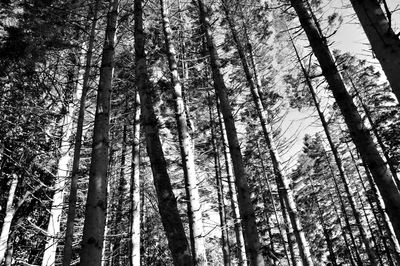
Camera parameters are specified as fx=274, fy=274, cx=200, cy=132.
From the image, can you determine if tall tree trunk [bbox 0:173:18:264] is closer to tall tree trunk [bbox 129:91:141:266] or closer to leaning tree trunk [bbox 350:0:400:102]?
tall tree trunk [bbox 129:91:141:266]

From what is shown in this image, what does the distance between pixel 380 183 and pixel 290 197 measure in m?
4.78

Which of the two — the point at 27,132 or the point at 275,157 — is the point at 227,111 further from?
the point at 27,132

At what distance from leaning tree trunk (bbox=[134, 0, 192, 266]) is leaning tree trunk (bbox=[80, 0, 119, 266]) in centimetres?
80

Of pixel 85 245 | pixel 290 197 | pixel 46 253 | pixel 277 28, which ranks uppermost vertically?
pixel 277 28

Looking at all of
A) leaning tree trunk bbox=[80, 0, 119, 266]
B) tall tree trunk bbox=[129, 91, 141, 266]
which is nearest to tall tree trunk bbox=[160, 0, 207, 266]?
leaning tree trunk bbox=[80, 0, 119, 266]

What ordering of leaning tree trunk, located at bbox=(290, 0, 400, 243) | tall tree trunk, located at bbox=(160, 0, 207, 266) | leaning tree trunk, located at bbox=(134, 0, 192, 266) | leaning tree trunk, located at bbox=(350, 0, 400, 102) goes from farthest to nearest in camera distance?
tall tree trunk, located at bbox=(160, 0, 207, 266)
leaning tree trunk, located at bbox=(134, 0, 192, 266)
leaning tree trunk, located at bbox=(290, 0, 400, 243)
leaning tree trunk, located at bbox=(350, 0, 400, 102)

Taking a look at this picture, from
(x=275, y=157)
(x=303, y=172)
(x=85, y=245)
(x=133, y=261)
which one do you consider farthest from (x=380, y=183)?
(x=303, y=172)

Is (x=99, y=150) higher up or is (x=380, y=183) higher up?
(x=99, y=150)

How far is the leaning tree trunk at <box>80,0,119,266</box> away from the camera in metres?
3.79

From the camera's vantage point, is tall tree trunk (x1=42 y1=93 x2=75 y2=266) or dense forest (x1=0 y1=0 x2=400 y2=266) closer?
dense forest (x1=0 y1=0 x2=400 y2=266)

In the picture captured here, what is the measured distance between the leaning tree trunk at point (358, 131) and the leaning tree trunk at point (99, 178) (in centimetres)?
357

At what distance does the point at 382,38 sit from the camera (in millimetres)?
2371

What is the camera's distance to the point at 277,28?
12.8 m

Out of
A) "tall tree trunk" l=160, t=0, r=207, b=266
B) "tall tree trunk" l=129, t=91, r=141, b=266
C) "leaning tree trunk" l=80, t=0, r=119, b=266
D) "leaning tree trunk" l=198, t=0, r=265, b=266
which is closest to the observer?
"leaning tree trunk" l=80, t=0, r=119, b=266
